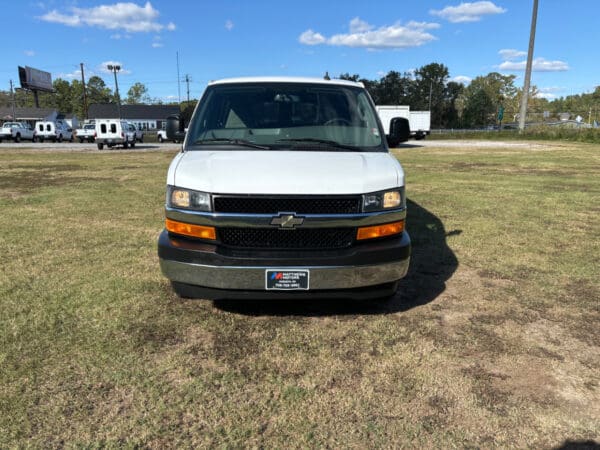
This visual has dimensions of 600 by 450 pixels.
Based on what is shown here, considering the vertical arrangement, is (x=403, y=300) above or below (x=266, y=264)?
below

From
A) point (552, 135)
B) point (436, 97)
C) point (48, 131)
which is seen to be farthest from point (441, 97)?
point (48, 131)

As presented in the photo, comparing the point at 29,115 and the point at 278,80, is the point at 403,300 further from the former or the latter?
the point at 29,115

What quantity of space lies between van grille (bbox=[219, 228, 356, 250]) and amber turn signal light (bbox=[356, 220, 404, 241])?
0.07 m

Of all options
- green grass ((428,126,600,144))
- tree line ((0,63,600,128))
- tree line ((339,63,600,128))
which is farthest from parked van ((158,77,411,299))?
tree line ((339,63,600,128))

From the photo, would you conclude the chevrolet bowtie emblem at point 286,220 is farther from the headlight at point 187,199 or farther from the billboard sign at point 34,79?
the billboard sign at point 34,79

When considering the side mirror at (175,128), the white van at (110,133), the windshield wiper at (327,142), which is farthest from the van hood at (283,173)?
the white van at (110,133)

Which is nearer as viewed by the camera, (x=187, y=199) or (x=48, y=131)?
(x=187, y=199)

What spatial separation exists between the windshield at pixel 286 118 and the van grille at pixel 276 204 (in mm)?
828

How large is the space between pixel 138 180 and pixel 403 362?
10.8 meters

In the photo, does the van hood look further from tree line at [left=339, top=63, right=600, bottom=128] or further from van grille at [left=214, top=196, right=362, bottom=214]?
tree line at [left=339, top=63, right=600, bottom=128]

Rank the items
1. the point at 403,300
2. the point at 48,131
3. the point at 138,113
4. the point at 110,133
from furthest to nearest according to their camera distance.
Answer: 1. the point at 138,113
2. the point at 48,131
3. the point at 110,133
4. the point at 403,300

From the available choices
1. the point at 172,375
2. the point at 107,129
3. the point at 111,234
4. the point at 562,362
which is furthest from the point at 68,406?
the point at 107,129

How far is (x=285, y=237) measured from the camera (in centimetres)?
327

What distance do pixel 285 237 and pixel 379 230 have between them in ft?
2.33
